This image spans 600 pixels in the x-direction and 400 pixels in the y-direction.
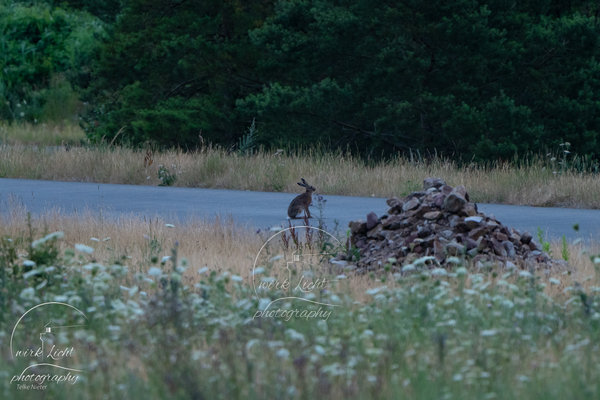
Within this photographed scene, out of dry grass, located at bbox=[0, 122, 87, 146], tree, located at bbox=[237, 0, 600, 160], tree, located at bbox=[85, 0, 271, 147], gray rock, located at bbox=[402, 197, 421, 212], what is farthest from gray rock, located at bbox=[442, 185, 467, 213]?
dry grass, located at bbox=[0, 122, 87, 146]

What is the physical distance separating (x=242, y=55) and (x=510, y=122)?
27.9 feet

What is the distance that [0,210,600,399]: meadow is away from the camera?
3.44m

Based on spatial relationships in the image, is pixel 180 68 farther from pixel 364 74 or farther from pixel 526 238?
pixel 526 238

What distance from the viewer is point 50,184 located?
1597 centimetres

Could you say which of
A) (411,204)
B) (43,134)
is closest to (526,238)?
(411,204)

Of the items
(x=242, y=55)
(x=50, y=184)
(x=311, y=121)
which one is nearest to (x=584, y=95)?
(x=311, y=121)

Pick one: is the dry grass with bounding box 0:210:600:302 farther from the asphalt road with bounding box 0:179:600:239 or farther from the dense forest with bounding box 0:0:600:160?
the dense forest with bounding box 0:0:600:160

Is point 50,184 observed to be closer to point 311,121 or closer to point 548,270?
point 311,121

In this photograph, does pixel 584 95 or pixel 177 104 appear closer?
pixel 584 95

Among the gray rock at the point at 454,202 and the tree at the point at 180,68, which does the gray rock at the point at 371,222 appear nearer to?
the gray rock at the point at 454,202

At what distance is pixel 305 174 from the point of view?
15.6 metres

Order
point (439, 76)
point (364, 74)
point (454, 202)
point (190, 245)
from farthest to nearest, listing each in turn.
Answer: point (364, 74) → point (439, 76) → point (190, 245) → point (454, 202)

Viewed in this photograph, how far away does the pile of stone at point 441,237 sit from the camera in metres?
6.70

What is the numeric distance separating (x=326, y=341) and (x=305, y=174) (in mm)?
11395
